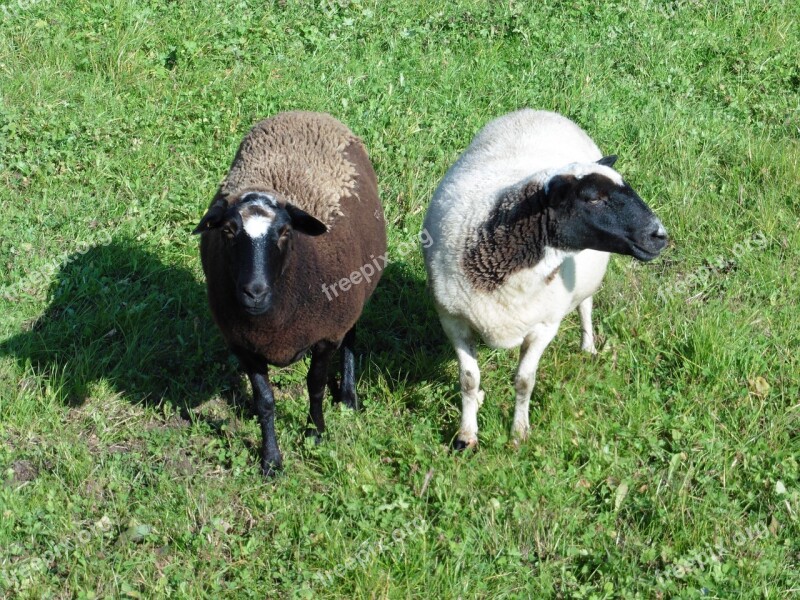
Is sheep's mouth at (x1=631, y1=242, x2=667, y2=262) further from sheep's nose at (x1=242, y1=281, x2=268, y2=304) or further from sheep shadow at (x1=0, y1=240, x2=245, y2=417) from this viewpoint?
sheep shadow at (x1=0, y1=240, x2=245, y2=417)

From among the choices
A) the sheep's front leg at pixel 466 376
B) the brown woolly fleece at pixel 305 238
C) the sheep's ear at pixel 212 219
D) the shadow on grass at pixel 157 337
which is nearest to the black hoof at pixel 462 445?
the sheep's front leg at pixel 466 376

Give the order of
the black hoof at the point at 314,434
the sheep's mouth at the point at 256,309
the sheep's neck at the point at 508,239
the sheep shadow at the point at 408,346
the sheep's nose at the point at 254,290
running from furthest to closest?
the sheep shadow at the point at 408,346
the black hoof at the point at 314,434
the sheep's neck at the point at 508,239
the sheep's mouth at the point at 256,309
the sheep's nose at the point at 254,290

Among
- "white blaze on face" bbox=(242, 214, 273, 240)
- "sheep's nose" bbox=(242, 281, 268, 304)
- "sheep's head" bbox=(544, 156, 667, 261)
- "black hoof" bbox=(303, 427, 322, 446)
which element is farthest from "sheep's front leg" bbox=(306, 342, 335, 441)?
"sheep's head" bbox=(544, 156, 667, 261)

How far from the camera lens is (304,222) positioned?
14.8ft

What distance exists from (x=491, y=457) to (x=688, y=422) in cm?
105

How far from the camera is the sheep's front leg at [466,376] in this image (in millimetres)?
4992

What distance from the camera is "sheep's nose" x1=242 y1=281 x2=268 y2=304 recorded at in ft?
13.7

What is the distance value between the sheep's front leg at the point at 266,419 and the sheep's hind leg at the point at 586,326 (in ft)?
6.42

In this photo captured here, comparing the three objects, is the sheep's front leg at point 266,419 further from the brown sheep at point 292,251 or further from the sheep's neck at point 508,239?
the sheep's neck at point 508,239

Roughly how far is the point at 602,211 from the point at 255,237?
160cm

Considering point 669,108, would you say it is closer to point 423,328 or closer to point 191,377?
point 423,328

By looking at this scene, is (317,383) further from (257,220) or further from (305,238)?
(257,220)

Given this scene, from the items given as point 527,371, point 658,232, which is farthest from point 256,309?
point 658,232

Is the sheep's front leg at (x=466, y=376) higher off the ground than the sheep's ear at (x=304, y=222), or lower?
lower
